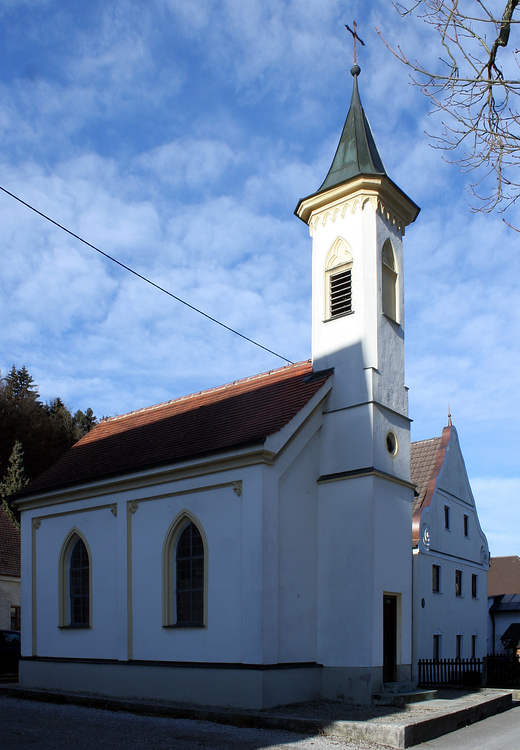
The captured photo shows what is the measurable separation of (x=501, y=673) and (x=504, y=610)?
2317 centimetres

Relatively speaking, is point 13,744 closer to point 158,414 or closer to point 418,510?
point 158,414

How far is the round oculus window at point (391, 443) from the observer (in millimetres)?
15239

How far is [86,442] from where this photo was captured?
22.4m

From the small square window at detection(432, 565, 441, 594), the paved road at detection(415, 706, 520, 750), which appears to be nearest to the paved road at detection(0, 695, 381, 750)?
the paved road at detection(415, 706, 520, 750)

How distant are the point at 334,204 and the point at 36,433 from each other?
43421 mm

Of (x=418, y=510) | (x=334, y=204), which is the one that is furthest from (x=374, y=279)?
(x=418, y=510)

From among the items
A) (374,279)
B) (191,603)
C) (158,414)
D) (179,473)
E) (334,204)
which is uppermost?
(334,204)

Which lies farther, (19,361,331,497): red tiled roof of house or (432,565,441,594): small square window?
(432,565,441,594): small square window

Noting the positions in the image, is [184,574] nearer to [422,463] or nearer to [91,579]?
[91,579]

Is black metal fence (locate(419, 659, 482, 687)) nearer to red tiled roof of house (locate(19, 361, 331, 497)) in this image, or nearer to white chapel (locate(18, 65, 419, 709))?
white chapel (locate(18, 65, 419, 709))

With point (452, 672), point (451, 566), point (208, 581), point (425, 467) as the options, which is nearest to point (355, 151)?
point (208, 581)

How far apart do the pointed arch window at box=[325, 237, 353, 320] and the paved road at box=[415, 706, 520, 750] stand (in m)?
8.75

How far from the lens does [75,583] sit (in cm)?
1769

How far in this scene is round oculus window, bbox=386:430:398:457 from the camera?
1524cm
